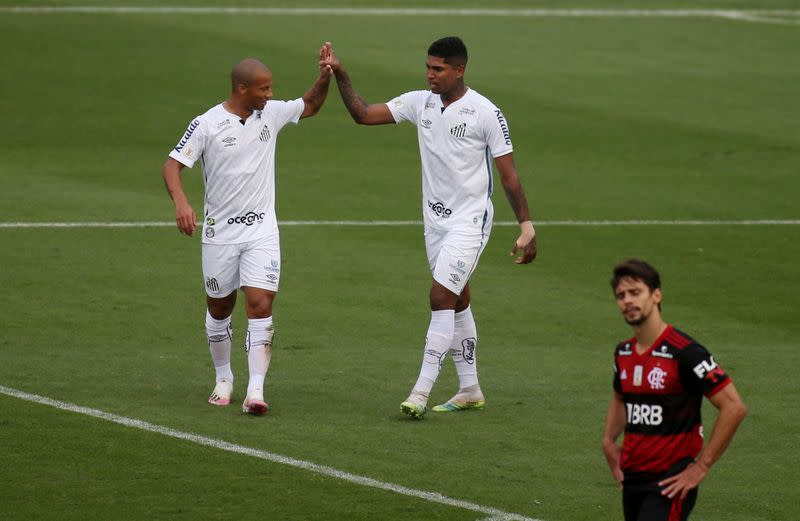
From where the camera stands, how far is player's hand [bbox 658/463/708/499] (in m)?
7.19

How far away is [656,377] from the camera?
730cm

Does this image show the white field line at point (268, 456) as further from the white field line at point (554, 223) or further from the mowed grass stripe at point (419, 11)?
the mowed grass stripe at point (419, 11)

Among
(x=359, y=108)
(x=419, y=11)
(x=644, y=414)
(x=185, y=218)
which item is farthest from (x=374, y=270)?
(x=419, y=11)

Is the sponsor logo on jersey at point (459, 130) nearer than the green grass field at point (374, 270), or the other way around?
the green grass field at point (374, 270)

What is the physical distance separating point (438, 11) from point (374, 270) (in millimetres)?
20251

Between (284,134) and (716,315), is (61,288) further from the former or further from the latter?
(284,134)

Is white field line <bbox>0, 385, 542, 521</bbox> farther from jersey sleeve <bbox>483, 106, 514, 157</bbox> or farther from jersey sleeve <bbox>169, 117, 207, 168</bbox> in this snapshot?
jersey sleeve <bbox>483, 106, 514, 157</bbox>

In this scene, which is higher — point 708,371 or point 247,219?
point 247,219

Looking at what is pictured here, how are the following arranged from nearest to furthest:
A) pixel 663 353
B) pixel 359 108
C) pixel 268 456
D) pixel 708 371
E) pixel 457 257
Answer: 1. pixel 708 371
2. pixel 663 353
3. pixel 268 456
4. pixel 457 257
5. pixel 359 108

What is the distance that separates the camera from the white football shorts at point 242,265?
11477 millimetres

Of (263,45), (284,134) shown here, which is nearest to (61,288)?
(284,134)

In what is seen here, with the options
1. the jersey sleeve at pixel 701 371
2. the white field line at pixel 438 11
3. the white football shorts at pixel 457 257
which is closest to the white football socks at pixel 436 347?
the white football shorts at pixel 457 257

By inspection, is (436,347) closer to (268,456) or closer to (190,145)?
(268,456)

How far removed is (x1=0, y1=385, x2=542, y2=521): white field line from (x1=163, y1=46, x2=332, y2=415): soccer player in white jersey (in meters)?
0.70
